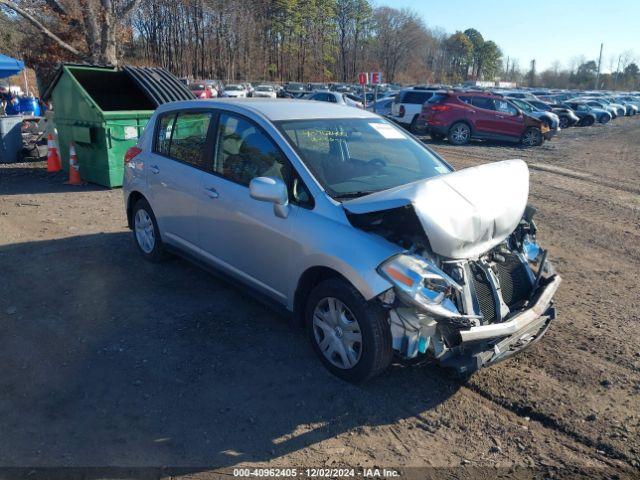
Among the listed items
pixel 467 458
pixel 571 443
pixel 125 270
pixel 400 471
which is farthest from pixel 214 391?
pixel 125 270

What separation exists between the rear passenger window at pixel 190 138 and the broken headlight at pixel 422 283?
2.29 metres

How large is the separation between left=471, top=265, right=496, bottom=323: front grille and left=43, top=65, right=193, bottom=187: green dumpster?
7686mm

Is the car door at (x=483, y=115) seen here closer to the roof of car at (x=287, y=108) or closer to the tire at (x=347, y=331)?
the roof of car at (x=287, y=108)

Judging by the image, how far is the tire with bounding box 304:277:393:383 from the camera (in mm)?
3354

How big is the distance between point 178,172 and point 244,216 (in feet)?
3.92

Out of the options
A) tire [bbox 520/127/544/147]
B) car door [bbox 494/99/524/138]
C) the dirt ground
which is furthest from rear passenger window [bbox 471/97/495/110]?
the dirt ground

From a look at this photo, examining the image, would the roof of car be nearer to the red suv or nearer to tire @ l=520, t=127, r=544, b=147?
the red suv

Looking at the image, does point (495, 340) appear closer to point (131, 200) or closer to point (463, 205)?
point (463, 205)

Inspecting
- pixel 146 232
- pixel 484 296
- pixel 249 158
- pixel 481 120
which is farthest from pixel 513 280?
pixel 481 120

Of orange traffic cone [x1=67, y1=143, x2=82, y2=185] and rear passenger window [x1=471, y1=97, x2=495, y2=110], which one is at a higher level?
rear passenger window [x1=471, y1=97, x2=495, y2=110]

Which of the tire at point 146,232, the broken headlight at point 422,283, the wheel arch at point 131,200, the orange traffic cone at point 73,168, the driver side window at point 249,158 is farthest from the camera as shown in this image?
the orange traffic cone at point 73,168

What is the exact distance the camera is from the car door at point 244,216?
4.03m

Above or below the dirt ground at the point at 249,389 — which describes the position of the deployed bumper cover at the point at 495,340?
above

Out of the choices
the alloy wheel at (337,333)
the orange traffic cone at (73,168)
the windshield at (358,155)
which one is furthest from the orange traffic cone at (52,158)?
the alloy wheel at (337,333)
